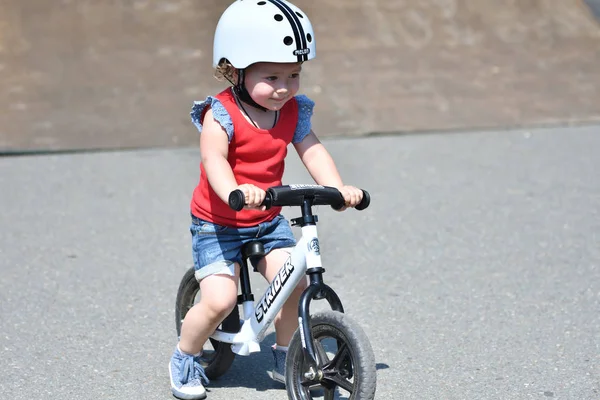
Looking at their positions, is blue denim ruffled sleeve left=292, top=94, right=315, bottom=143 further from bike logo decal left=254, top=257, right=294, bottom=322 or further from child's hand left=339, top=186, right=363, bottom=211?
bike logo decal left=254, top=257, right=294, bottom=322

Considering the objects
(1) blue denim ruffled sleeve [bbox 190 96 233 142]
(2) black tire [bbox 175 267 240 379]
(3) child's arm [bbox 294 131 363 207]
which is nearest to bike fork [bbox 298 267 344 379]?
(3) child's arm [bbox 294 131 363 207]

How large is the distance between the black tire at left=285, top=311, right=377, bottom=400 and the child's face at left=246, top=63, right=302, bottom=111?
0.80 metres

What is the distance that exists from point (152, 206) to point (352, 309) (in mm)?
2554

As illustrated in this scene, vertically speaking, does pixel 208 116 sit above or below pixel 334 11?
above

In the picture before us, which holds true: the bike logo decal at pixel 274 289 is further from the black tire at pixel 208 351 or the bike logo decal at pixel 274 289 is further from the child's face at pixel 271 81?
the child's face at pixel 271 81

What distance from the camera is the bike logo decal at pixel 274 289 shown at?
364 centimetres

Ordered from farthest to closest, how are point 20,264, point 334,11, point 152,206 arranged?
1. point 334,11
2. point 152,206
3. point 20,264

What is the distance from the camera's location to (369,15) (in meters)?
10.2

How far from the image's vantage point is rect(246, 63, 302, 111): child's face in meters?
3.65

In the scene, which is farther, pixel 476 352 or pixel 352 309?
pixel 352 309

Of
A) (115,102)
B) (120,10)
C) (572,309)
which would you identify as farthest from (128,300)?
(120,10)

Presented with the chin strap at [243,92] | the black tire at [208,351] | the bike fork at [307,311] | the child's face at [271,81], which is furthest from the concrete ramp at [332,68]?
the bike fork at [307,311]

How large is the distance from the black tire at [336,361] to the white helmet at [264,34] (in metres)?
0.92

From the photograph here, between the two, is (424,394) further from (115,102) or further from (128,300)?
(115,102)
